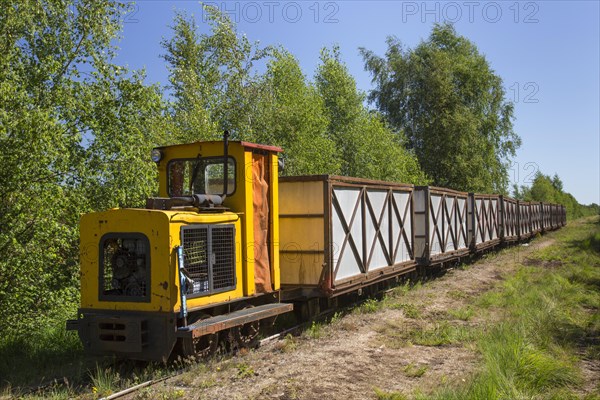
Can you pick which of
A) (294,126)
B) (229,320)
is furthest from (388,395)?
(294,126)

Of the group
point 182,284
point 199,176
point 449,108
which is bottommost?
point 182,284

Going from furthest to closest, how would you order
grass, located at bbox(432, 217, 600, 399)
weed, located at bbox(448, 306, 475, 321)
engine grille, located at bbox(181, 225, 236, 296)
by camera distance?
weed, located at bbox(448, 306, 475, 321), engine grille, located at bbox(181, 225, 236, 296), grass, located at bbox(432, 217, 600, 399)

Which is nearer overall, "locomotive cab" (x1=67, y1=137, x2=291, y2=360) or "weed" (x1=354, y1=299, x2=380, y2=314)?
"locomotive cab" (x1=67, y1=137, x2=291, y2=360)

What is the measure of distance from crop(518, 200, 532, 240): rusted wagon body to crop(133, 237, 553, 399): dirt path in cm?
2345

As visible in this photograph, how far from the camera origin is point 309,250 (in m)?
9.74

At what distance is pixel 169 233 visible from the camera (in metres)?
6.78

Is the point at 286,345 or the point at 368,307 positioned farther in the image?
the point at 368,307

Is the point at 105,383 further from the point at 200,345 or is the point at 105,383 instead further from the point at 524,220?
the point at 524,220

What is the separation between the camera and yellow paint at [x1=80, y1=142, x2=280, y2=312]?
269 inches

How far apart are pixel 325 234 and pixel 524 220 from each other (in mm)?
28460

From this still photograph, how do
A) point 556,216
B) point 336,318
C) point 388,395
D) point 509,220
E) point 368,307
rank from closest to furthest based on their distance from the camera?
point 388,395 → point 336,318 → point 368,307 → point 509,220 → point 556,216

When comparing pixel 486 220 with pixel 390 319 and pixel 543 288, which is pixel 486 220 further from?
pixel 390 319

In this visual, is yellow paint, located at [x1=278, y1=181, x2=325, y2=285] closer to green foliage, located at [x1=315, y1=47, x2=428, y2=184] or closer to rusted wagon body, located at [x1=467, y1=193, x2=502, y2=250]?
rusted wagon body, located at [x1=467, y1=193, x2=502, y2=250]

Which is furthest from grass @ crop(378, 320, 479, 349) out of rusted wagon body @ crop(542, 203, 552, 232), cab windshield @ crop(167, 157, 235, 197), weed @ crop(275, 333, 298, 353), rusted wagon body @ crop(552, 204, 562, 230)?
rusted wagon body @ crop(552, 204, 562, 230)
